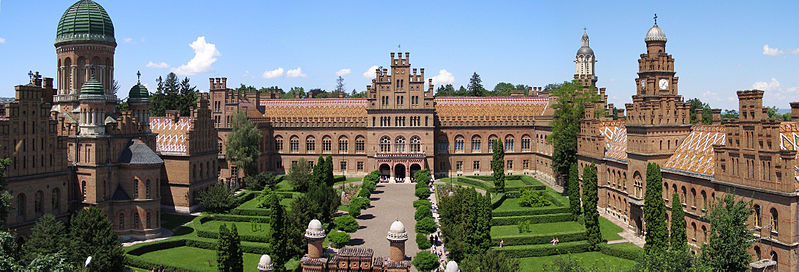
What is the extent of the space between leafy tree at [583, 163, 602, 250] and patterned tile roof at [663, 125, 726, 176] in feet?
21.1

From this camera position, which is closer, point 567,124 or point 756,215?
point 756,215

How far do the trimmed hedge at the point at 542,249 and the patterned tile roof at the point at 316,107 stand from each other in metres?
47.4

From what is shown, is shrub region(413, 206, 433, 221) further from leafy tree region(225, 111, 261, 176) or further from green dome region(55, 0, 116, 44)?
green dome region(55, 0, 116, 44)

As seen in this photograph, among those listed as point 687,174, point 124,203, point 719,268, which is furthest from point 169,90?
point 719,268

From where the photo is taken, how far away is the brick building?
37375 millimetres

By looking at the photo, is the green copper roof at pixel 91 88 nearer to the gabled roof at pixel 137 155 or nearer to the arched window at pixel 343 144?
the gabled roof at pixel 137 155

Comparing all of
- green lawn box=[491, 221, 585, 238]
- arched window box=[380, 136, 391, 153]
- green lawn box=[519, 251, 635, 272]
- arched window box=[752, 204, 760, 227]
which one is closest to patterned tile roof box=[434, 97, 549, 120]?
arched window box=[380, 136, 391, 153]

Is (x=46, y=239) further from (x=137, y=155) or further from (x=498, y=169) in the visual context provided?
(x=498, y=169)

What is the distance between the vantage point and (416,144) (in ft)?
274

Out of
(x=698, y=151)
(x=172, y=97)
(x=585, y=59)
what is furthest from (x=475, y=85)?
(x=698, y=151)

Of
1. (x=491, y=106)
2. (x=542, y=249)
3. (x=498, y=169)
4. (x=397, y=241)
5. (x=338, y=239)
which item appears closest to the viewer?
(x=397, y=241)

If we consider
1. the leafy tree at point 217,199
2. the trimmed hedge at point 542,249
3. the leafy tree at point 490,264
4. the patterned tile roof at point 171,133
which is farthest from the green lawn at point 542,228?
the patterned tile roof at point 171,133

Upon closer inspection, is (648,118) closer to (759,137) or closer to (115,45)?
(759,137)

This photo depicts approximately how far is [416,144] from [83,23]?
4211 cm
